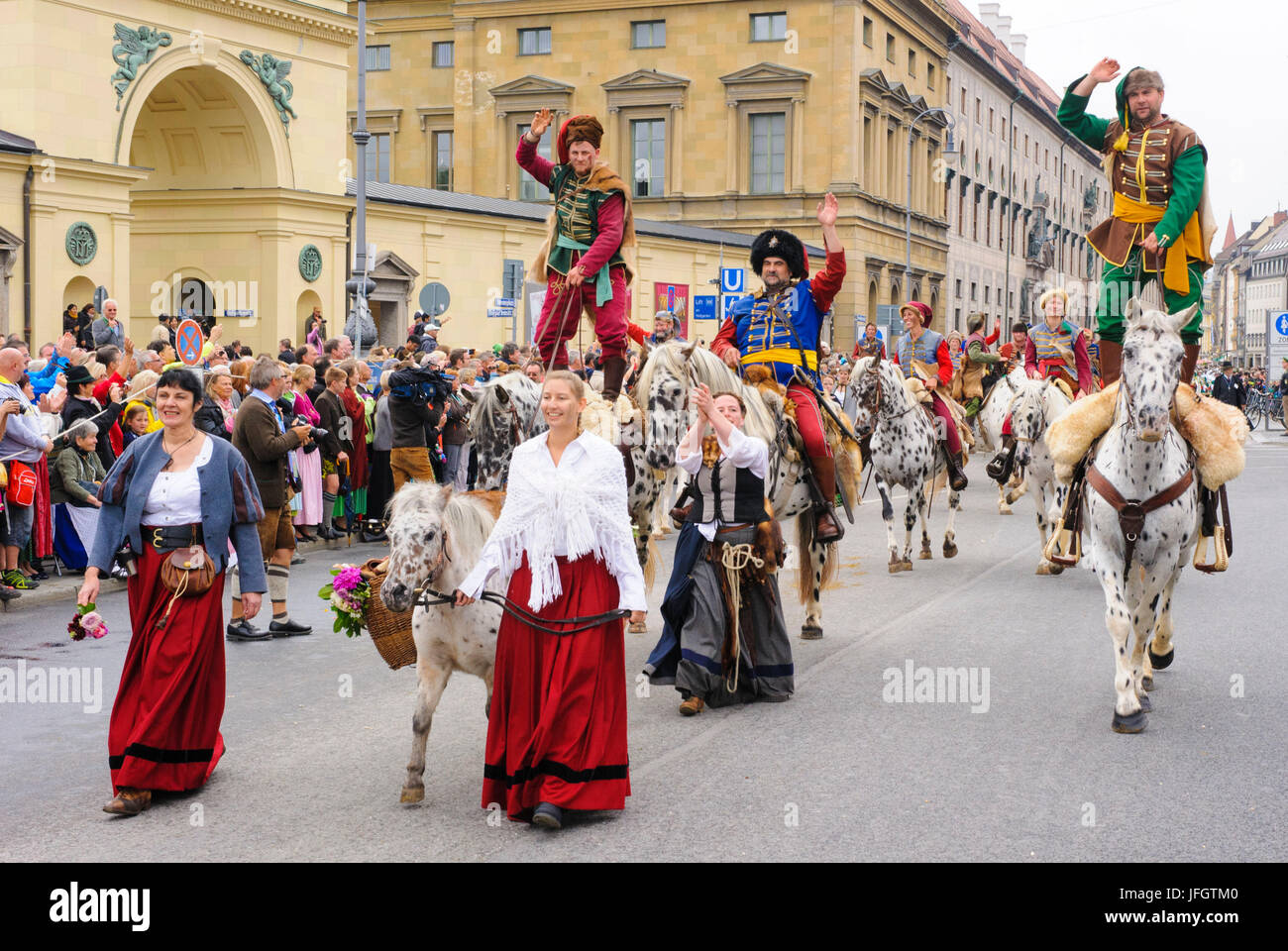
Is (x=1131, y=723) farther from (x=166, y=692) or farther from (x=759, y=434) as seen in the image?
(x=166, y=692)

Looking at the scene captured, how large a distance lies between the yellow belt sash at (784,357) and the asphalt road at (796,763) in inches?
79.5

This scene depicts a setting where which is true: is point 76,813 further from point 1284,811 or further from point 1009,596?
point 1009,596

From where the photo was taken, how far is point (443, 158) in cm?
6366

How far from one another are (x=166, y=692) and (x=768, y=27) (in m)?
54.4

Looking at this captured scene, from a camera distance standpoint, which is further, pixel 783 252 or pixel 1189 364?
pixel 783 252

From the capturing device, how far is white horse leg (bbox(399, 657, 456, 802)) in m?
6.57

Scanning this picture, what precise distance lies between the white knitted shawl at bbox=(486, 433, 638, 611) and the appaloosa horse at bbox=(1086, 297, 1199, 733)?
113 inches

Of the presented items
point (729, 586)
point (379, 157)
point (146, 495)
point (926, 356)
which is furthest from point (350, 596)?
point (379, 157)

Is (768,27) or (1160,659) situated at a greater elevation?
(768,27)

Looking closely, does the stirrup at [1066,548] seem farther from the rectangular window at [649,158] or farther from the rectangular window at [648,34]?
the rectangular window at [648,34]

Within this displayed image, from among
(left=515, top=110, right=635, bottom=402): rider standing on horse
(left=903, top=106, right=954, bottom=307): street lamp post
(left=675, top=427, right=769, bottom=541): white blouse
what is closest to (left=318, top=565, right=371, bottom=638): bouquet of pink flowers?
(left=675, top=427, right=769, bottom=541): white blouse

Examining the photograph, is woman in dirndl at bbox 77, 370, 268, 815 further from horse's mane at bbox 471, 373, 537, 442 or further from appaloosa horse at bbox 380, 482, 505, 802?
horse's mane at bbox 471, 373, 537, 442
